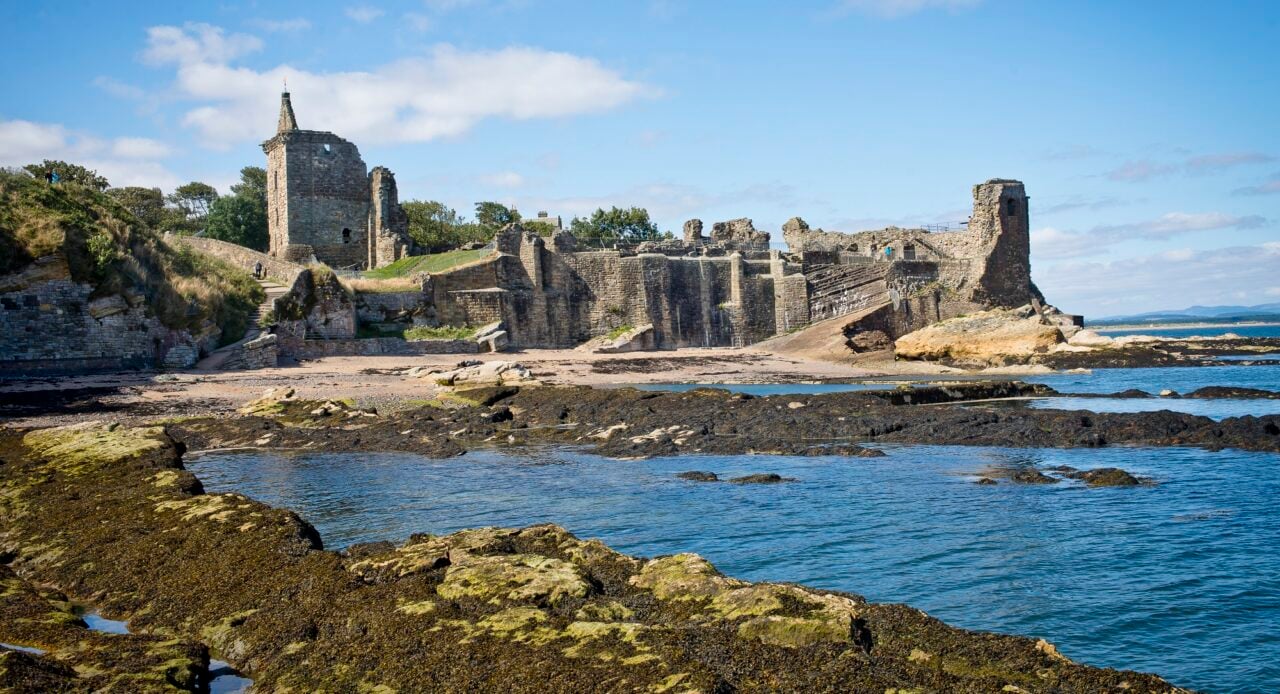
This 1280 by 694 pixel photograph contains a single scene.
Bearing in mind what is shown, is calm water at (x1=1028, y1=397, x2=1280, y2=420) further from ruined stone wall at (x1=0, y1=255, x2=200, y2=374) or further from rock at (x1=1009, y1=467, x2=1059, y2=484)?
ruined stone wall at (x1=0, y1=255, x2=200, y2=374)

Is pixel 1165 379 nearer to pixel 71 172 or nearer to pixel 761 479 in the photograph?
pixel 761 479

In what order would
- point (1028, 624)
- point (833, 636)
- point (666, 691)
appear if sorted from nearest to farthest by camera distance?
point (666, 691) → point (833, 636) → point (1028, 624)

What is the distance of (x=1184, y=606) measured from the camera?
8.77m

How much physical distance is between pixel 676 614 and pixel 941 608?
2.92m

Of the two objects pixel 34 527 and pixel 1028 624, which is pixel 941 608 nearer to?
pixel 1028 624

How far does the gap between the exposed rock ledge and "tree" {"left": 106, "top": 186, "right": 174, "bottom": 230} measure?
167 ft

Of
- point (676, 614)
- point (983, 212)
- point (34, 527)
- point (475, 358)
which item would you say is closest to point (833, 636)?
point (676, 614)

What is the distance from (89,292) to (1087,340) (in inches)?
1303

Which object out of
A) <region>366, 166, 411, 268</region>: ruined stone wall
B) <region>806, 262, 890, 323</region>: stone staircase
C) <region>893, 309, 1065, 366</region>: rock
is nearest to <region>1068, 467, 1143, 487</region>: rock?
<region>893, 309, 1065, 366</region>: rock

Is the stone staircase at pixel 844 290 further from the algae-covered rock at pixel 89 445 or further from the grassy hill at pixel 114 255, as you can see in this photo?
the algae-covered rock at pixel 89 445

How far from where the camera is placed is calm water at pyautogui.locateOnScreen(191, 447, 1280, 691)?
837cm

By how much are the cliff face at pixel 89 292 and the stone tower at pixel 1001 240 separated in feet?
96.8

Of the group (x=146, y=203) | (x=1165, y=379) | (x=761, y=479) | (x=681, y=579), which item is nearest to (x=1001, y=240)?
(x=1165, y=379)

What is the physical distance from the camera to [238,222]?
53.4 meters
